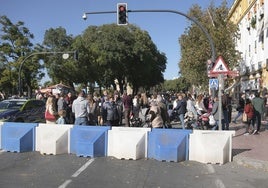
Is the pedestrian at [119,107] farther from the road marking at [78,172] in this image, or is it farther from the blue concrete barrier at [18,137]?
the road marking at [78,172]

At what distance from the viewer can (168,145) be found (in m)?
10.2

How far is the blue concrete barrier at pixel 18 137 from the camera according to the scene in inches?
453

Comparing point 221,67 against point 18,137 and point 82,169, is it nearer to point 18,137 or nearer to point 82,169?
point 82,169

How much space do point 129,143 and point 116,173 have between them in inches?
71.5

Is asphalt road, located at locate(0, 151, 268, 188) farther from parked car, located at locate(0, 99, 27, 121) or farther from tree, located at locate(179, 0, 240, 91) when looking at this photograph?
tree, located at locate(179, 0, 240, 91)

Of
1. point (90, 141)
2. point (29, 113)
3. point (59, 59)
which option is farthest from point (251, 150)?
point (59, 59)

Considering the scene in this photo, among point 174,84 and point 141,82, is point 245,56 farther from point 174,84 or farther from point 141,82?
point 174,84

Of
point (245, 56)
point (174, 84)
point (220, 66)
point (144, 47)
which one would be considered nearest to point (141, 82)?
point (144, 47)

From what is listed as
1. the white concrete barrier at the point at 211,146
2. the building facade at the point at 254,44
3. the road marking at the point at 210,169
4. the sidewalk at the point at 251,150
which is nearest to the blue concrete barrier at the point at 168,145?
the white concrete barrier at the point at 211,146

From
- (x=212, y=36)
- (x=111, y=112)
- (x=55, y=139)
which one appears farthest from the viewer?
(x=212, y=36)

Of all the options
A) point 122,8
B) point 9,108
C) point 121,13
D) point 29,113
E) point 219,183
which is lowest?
point 219,183

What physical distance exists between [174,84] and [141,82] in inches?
3313

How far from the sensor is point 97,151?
10727mm

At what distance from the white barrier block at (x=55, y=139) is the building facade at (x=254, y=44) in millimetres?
23535
